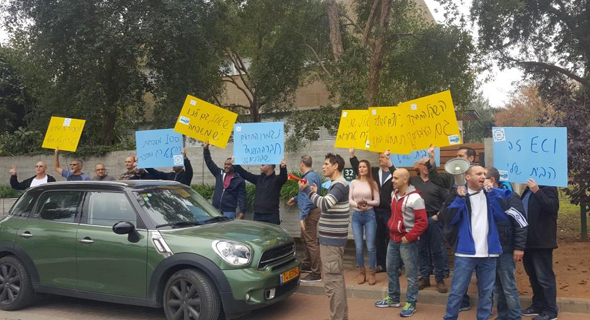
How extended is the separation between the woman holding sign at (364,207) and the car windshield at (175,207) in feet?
6.29

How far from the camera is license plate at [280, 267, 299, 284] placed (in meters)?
5.55

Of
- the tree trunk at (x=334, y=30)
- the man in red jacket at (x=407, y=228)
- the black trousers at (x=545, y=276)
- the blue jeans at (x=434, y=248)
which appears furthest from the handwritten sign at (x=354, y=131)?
the tree trunk at (x=334, y=30)

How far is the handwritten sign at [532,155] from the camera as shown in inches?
198

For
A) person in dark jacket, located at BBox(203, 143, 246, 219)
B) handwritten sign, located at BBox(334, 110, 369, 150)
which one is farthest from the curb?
handwritten sign, located at BBox(334, 110, 369, 150)

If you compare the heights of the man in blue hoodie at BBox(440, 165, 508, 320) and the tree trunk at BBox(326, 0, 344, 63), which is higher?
the tree trunk at BBox(326, 0, 344, 63)

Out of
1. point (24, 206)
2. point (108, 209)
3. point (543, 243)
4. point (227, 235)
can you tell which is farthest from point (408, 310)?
point (24, 206)

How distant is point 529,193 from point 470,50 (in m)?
7.41

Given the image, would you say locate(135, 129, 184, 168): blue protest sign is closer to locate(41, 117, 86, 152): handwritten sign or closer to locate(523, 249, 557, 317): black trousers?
locate(41, 117, 86, 152): handwritten sign

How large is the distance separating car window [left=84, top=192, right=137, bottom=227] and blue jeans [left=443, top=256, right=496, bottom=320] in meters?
3.77

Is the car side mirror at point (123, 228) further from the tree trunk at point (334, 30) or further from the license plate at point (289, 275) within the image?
the tree trunk at point (334, 30)

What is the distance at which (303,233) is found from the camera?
7133 mm

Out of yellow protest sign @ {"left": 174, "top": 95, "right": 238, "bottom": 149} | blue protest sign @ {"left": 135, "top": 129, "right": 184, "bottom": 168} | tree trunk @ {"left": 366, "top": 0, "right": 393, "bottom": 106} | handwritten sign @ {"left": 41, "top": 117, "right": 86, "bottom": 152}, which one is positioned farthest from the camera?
tree trunk @ {"left": 366, "top": 0, "right": 393, "bottom": 106}

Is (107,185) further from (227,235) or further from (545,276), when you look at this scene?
(545,276)

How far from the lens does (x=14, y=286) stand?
6219 millimetres
